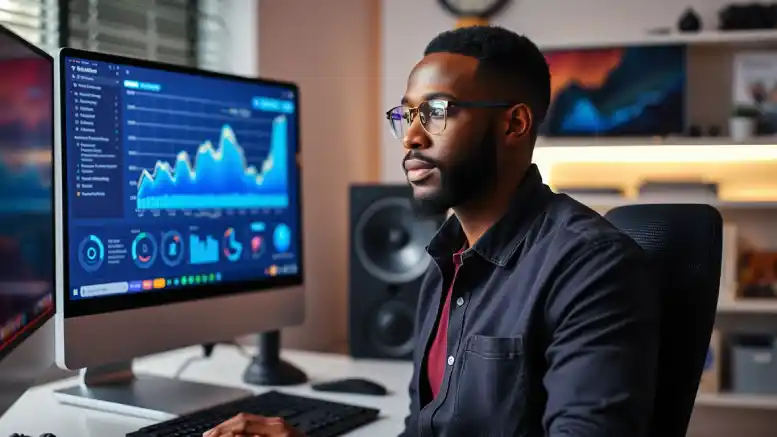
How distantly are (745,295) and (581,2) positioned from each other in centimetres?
124

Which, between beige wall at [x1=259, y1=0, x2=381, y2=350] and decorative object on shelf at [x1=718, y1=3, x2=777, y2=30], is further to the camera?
decorative object on shelf at [x1=718, y1=3, x2=777, y2=30]

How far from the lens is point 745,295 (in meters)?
2.97

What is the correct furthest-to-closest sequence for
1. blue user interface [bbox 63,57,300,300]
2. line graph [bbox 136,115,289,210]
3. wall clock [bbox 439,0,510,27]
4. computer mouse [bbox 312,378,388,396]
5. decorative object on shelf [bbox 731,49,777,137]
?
wall clock [bbox 439,0,510,27] < decorative object on shelf [bbox 731,49,777,137] < computer mouse [bbox 312,378,388,396] < line graph [bbox 136,115,289,210] < blue user interface [bbox 63,57,300,300]

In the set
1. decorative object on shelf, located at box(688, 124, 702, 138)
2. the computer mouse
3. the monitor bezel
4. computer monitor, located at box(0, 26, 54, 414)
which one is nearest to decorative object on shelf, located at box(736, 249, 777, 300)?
decorative object on shelf, located at box(688, 124, 702, 138)

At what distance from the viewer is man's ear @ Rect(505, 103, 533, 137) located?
1.24 metres

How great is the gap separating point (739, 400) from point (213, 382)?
6.43 feet

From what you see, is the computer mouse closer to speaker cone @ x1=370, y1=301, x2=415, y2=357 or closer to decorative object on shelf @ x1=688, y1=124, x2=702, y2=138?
speaker cone @ x1=370, y1=301, x2=415, y2=357

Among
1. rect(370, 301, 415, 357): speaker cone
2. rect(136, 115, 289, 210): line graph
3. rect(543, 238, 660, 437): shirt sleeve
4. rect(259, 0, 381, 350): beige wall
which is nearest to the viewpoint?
rect(543, 238, 660, 437): shirt sleeve

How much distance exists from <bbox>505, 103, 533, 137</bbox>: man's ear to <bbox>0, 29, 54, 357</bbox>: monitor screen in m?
0.68

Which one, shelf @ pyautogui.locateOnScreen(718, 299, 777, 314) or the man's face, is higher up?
the man's face

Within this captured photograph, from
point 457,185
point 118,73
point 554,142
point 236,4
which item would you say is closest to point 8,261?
point 118,73

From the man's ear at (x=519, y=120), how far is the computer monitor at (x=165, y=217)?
0.61 metres

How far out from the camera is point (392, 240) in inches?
81.2

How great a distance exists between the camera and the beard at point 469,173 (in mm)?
Result: 1230
